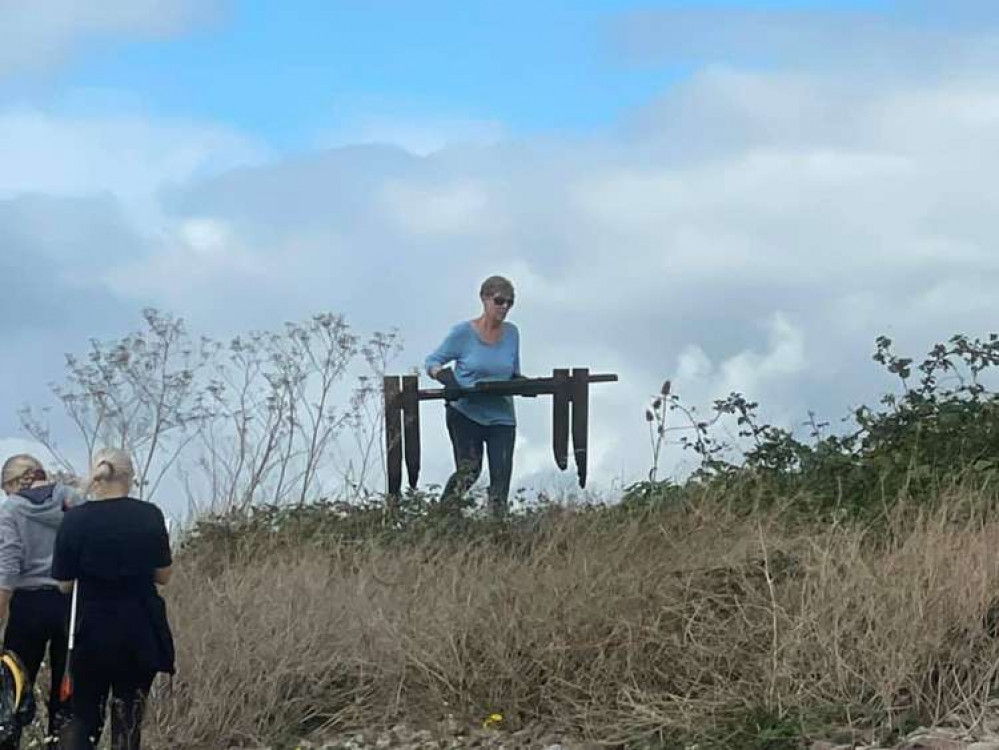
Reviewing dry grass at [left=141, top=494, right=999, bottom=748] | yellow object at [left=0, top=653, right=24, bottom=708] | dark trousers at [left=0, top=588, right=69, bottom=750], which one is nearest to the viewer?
dry grass at [left=141, top=494, right=999, bottom=748]

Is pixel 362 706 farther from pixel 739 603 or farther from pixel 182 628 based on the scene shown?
pixel 739 603

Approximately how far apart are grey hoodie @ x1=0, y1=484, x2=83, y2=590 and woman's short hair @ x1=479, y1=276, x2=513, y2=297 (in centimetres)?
426

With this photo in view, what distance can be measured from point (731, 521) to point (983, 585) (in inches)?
92.0

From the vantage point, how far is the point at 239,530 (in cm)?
1254

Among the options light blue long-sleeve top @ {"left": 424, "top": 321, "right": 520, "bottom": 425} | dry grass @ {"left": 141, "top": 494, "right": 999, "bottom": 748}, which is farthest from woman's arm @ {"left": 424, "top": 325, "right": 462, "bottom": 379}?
dry grass @ {"left": 141, "top": 494, "right": 999, "bottom": 748}

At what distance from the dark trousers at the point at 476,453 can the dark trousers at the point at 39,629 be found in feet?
13.5

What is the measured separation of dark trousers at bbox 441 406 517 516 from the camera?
12407 millimetres

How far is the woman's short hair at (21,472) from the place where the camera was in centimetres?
862

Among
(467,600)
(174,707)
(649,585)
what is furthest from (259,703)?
(649,585)

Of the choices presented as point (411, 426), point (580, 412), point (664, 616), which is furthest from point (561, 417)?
point (664, 616)

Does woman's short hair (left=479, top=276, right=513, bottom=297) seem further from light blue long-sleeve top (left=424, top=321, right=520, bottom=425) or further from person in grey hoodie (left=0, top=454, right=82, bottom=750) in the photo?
person in grey hoodie (left=0, top=454, right=82, bottom=750)

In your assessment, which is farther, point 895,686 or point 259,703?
point 259,703

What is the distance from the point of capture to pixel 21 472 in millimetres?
8625

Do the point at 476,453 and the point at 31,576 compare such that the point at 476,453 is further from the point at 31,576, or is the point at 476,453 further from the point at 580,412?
the point at 31,576
